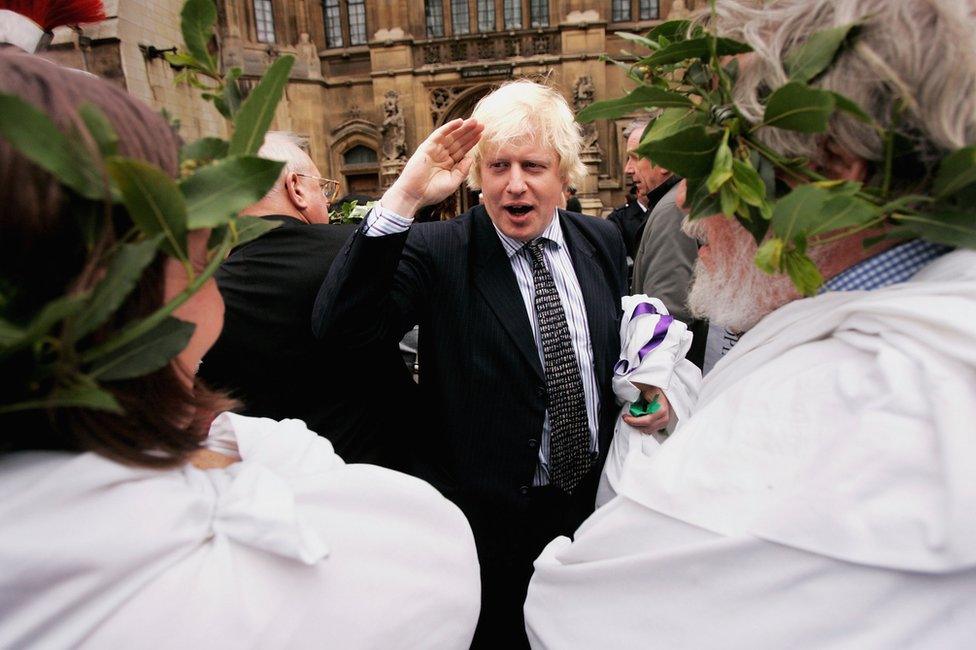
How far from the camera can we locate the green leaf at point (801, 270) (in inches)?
36.6

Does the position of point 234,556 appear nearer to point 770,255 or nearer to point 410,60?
point 770,255

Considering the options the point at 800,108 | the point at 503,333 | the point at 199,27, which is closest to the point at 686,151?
the point at 800,108

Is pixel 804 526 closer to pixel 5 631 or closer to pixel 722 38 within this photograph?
pixel 722 38

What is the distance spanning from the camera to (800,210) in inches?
35.3

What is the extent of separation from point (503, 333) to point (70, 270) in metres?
1.47

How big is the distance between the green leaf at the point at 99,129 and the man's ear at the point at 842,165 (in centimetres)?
108

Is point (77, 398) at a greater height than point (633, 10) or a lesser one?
lesser

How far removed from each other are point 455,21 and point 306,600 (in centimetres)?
2051

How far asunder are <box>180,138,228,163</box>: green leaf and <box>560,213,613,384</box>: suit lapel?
1.56 m

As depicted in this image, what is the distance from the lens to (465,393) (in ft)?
6.70

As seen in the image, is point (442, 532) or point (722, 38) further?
point (722, 38)

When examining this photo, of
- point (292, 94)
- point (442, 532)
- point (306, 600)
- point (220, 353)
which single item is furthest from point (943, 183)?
point (292, 94)

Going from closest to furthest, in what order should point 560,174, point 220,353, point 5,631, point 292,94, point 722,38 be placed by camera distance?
1. point 5,631
2. point 722,38
3. point 220,353
4. point 560,174
5. point 292,94

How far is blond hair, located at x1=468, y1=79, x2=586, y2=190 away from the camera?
2.19 metres
